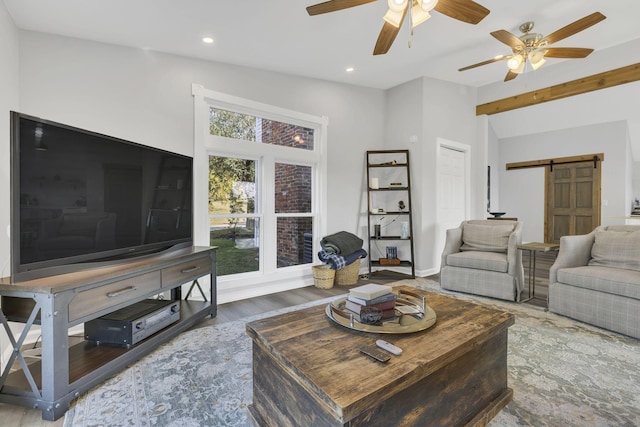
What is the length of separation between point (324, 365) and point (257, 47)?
3116 mm

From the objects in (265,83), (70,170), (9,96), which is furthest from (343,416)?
(265,83)

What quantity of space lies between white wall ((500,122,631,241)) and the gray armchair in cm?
357

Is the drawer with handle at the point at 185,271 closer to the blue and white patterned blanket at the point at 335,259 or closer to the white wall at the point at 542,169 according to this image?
the blue and white patterned blanket at the point at 335,259

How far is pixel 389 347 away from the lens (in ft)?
4.25

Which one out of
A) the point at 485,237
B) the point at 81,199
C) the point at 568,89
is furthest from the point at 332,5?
the point at 568,89

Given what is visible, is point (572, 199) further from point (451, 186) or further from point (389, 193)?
point (389, 193)

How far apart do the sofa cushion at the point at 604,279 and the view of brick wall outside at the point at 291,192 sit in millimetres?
2758

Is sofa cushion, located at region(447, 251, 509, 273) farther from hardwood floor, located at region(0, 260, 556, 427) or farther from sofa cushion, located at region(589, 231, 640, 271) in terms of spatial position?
sofa cushion, located at region(589, 231, 640, 271)

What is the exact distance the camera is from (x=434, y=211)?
461cm

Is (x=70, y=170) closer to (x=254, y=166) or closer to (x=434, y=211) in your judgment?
(x=254, y=166)

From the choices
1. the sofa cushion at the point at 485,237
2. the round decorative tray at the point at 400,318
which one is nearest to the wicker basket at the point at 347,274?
the sofa cushion at the point at 485,237

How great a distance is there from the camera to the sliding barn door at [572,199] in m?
6.62

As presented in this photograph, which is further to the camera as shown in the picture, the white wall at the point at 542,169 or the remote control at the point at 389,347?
the white wall at the point at 542,169

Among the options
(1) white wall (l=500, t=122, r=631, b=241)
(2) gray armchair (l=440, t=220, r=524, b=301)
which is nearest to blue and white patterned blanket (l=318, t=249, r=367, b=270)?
(2) gray armchair (l=440, t=220, r=524, b=301)
